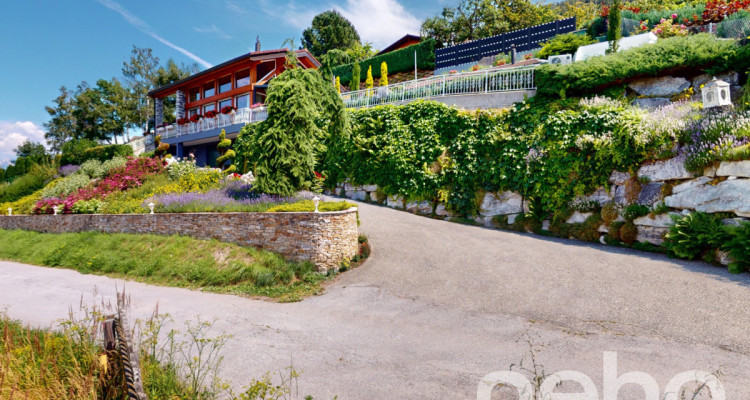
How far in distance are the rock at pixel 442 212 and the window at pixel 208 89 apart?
84.7ft

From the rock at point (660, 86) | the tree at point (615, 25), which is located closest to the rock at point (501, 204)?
the rock at point (660, 86)

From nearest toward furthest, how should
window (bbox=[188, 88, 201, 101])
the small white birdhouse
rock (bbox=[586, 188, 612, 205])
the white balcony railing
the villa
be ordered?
the small white birdhouse
rock (bbox=[586, 188, 612, 205])
the white balcony railing
the villa
window (bbox=[188, 88, 201, 101])

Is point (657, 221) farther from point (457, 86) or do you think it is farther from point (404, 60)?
point (404, 60)

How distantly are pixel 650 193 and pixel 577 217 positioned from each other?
1728 mm

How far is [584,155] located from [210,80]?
28.7m

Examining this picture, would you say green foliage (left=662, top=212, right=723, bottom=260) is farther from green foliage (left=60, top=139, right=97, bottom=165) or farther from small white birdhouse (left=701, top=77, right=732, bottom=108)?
green foliage (left=60, top=139, right=97, bottom=165)

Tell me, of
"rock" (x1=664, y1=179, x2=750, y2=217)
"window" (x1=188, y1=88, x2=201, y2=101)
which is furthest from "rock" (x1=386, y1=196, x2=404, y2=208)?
"window" (x1=188, y1=88, x2=201, y2=101)

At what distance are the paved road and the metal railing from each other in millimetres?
6363

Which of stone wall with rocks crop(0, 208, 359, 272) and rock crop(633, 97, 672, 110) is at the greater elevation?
rock crop(633, 97, 672, 110)

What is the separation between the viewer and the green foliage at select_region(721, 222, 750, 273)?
21.6 feet

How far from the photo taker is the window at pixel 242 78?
2762 centimetres

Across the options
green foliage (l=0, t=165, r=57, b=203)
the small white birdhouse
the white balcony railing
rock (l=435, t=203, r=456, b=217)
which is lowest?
rock (l=435, t=203, r=456, b=217)

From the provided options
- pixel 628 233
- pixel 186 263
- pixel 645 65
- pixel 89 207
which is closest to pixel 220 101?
pixel 89 207

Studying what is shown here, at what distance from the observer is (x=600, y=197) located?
9617 millimetres
